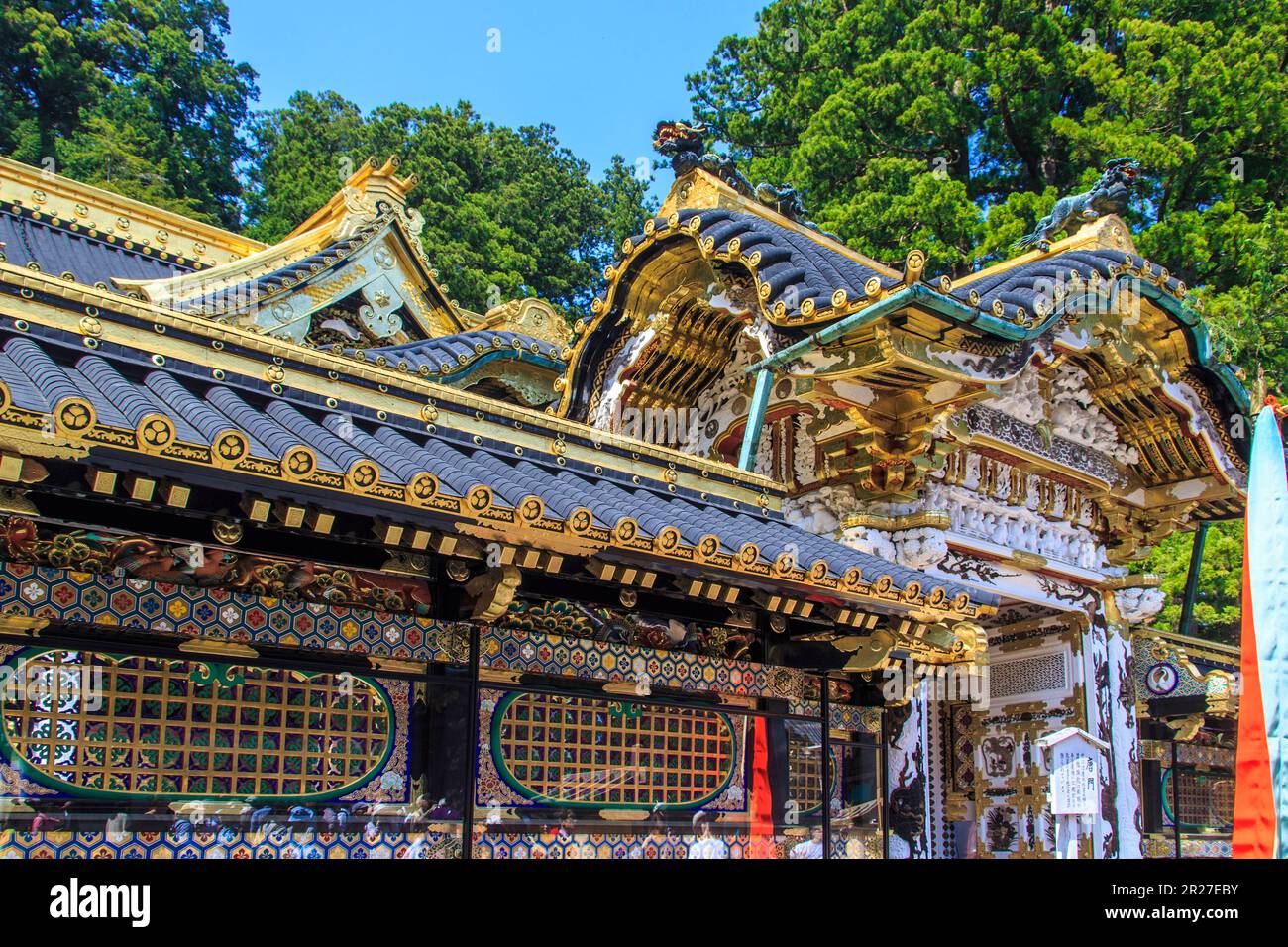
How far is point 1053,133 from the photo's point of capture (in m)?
26.1

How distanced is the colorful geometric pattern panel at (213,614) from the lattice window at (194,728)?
0.18 metres

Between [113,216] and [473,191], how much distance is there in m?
21.9

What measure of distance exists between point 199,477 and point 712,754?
4247 mm

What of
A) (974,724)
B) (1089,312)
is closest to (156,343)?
(1089,312)

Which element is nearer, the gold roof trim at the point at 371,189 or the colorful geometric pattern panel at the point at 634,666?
the colorful geometric pattern panel at the point at 634,666

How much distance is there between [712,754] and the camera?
7602 millimetres

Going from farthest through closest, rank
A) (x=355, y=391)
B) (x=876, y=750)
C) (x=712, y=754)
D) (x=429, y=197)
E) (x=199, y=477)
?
(x=429, y=197) < (x=876, y=750) < (x=712, y=754) < (x=355, y=391) < (x=199, y=477)

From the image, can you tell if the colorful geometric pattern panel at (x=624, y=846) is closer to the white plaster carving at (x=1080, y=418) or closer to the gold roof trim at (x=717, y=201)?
the gold roof trim at (x=717, y=201)

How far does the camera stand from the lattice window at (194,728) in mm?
5082

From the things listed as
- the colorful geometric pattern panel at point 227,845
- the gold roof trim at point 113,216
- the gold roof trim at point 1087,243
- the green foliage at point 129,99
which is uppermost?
the green foliage at point 129,99

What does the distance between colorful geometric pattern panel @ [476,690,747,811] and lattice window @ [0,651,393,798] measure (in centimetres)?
78

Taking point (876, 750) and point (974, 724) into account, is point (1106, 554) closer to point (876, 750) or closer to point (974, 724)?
point (974, 724)

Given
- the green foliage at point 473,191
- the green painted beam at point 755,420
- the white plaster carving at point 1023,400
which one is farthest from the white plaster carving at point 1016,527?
the green foliage at point 473,191

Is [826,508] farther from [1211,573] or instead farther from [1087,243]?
[1211,573]
